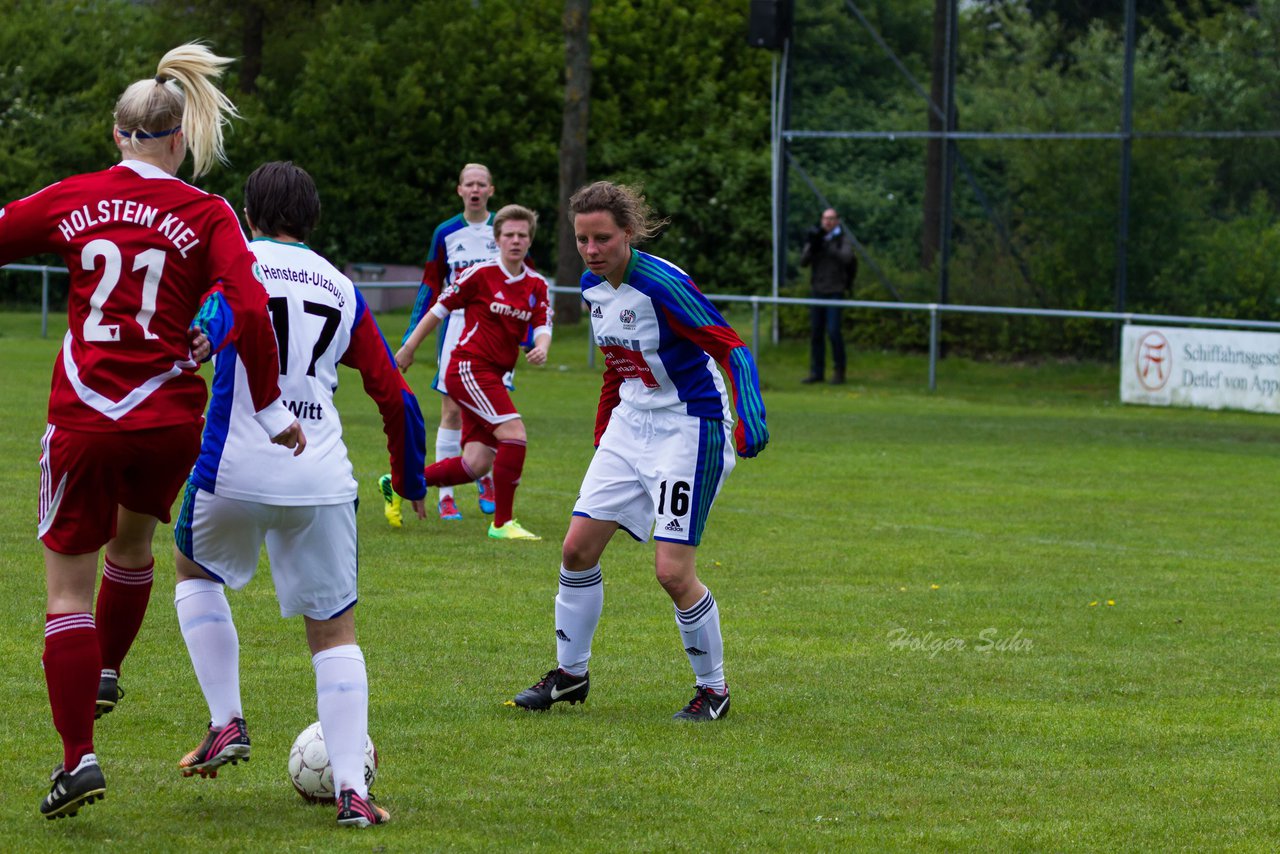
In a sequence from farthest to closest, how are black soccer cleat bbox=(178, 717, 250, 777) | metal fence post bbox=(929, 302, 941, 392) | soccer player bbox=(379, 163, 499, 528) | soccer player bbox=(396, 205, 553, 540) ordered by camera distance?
metal fence post bbox=(929, 302, 941, 392), soccer player bbox=(379, 163, 499, 528), soccer player bbox=(396, 205, 553, 540), black soccer cleat bbox=(178, 717, 250, 777)

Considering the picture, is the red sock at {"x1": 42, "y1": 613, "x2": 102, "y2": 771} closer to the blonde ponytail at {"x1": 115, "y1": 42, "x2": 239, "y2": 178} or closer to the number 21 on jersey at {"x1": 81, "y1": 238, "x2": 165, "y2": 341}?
the number 21 on jersey at {"x1": 81, "y1": 238, "x2": 165, "y2": 341}

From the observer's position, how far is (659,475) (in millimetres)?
6289

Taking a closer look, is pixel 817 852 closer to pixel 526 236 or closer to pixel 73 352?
pixel 73 352

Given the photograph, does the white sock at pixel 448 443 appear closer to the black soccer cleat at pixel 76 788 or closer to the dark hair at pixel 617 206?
the dark hair at pixel 617 206

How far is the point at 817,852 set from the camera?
4734 mm

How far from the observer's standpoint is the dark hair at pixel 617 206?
6.10 m

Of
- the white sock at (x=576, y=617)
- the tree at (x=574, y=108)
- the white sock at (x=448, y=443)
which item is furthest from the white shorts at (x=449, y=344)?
the tree at (x=574, y=108)

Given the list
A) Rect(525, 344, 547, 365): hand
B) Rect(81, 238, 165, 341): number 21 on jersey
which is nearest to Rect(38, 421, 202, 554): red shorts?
Rect(81, 238, 165, 341): number 21 on jersey

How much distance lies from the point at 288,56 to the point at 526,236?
32549mm

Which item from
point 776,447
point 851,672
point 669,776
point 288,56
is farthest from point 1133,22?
point 288,56

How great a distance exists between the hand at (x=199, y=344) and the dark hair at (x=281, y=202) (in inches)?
16.7

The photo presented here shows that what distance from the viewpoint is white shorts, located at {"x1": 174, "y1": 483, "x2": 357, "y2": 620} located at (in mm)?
4816

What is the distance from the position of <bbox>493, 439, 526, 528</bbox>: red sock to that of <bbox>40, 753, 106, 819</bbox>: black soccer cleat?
5.80m

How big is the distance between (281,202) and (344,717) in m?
1.41
